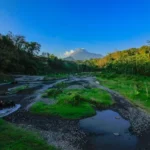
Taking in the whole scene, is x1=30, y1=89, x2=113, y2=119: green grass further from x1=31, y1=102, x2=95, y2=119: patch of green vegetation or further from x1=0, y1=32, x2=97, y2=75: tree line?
x1=0, y1=32, x2=97, y2=75: tree line

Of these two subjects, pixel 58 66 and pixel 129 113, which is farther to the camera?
pixel 58 66

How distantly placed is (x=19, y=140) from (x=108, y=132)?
9.99m

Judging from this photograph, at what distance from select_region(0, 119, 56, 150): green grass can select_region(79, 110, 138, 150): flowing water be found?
430cm

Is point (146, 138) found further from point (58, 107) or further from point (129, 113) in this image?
point (58, 107)

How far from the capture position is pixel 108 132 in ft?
69.2

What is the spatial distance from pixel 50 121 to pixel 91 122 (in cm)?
545

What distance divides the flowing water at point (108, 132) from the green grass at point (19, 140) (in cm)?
430

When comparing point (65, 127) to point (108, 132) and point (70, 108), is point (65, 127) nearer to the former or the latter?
point (108, 132)

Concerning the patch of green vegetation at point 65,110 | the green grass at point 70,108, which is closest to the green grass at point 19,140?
the patch of green vegetation at point 65,110

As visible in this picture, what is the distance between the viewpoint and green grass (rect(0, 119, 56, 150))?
1536 centimetres

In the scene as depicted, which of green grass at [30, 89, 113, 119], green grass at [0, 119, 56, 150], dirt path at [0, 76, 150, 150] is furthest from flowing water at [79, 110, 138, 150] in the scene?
green grass at [0, 119, 56, 150]

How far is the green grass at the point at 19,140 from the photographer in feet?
50.4

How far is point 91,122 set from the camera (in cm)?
2450

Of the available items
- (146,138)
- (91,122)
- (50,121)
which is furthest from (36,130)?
(146,138)
